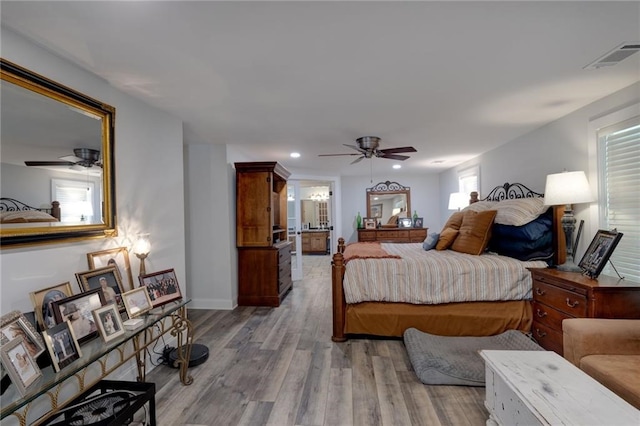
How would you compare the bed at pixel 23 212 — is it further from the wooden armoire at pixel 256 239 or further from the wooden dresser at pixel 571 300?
the wooden dresser at pixel 571 300

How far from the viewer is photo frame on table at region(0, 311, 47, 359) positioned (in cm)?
119

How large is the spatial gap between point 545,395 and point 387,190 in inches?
244

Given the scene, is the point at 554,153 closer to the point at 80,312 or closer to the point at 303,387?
the point at 303,387

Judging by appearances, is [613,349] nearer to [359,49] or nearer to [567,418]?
[567,418]

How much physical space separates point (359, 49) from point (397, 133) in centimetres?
197

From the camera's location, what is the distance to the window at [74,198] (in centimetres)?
174

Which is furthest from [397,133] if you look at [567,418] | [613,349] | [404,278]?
[567,418]

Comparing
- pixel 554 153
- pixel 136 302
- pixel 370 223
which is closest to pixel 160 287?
pixel 136 302

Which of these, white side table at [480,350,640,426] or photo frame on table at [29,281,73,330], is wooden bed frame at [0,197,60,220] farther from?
white side table at [480,350,640,426]

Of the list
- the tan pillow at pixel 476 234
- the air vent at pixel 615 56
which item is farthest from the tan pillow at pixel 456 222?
the air vent at pixel 615 56

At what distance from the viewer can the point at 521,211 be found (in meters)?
2.96

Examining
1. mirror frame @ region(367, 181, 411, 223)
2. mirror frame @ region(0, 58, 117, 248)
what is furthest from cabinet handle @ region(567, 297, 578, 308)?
mirror frame @ region(367, 181, 411, 223)

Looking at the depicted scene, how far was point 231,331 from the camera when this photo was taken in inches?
127

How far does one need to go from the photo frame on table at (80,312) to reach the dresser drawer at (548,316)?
3.26m
